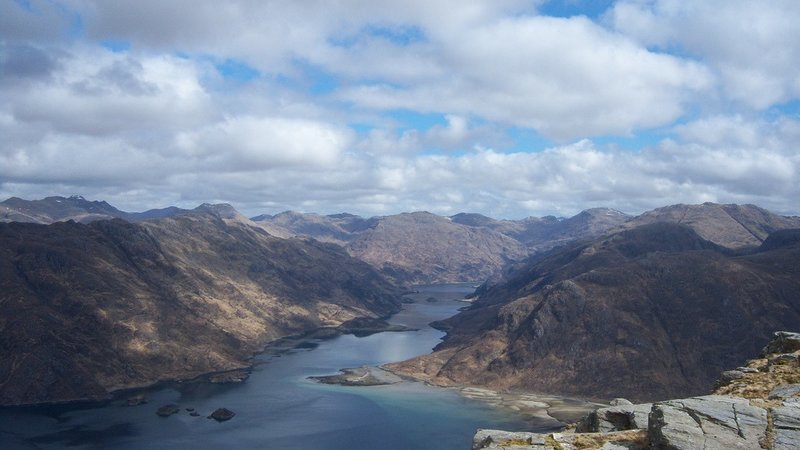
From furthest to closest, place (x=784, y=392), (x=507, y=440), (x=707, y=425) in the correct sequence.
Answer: (x=784, y=392) < (x=507, y=440) < (x=707, y=425)

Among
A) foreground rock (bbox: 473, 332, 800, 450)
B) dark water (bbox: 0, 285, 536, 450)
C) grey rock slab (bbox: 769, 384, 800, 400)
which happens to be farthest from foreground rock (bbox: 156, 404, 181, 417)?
grey rock slab (bbox: 769, 384, 800, 400)

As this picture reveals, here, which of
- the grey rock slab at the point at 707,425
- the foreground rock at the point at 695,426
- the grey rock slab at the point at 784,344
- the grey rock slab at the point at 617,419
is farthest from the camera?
the grey rock slab at the point at 784,344

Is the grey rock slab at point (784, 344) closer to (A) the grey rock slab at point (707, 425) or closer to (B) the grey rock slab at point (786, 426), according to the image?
(B) the grey rock slab at point (786, 426)

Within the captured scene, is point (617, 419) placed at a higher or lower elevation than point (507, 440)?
higher

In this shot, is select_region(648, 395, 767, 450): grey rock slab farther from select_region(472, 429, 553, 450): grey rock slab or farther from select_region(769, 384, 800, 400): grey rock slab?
select_region(472, 429, 553, 450): grey rock slab

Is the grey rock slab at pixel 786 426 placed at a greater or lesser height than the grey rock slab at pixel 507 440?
greater

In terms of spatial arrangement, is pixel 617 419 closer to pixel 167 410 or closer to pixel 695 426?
pixel 695 426

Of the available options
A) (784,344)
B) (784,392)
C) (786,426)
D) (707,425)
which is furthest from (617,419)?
(784,344)

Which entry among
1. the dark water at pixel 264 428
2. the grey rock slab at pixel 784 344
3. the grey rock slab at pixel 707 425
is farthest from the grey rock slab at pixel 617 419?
the dark water at pixel 264 428
